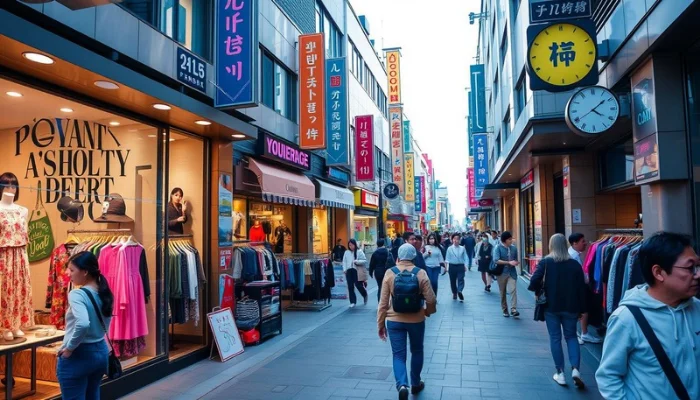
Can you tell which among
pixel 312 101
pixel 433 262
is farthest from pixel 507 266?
pixel 312 101

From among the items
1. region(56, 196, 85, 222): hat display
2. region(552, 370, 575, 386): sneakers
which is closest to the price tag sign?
region(56, 196, 85, 222): hat display

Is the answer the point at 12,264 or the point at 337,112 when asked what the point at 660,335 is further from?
the point at 337,112

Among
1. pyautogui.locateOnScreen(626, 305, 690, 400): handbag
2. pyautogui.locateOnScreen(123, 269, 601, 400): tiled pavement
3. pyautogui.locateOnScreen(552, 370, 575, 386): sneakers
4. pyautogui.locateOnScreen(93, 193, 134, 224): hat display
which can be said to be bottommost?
pyautogui.locateOnScreen(123, 269, 601, 400): tiled pavement

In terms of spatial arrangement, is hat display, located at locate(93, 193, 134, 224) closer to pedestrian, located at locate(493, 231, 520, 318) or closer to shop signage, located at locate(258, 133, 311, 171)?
shop signage, located at locate(258, 133, 311, 171)

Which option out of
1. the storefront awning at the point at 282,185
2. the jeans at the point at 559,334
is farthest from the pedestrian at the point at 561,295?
the storefront awning at the point at 282,185

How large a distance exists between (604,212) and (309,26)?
10461 millimetres

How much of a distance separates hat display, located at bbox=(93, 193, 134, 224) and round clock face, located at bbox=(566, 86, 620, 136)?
6.96 m

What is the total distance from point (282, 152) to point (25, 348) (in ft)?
25.3

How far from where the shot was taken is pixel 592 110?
7449 millimetres

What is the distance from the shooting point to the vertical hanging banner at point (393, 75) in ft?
95.7

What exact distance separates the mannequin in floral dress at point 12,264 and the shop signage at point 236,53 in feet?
10.5

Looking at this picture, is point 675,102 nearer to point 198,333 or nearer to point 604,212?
point 604,212

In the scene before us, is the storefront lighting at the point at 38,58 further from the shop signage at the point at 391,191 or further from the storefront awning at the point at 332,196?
the shop signage at the point at 391,191

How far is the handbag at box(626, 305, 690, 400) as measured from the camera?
2.25 m
